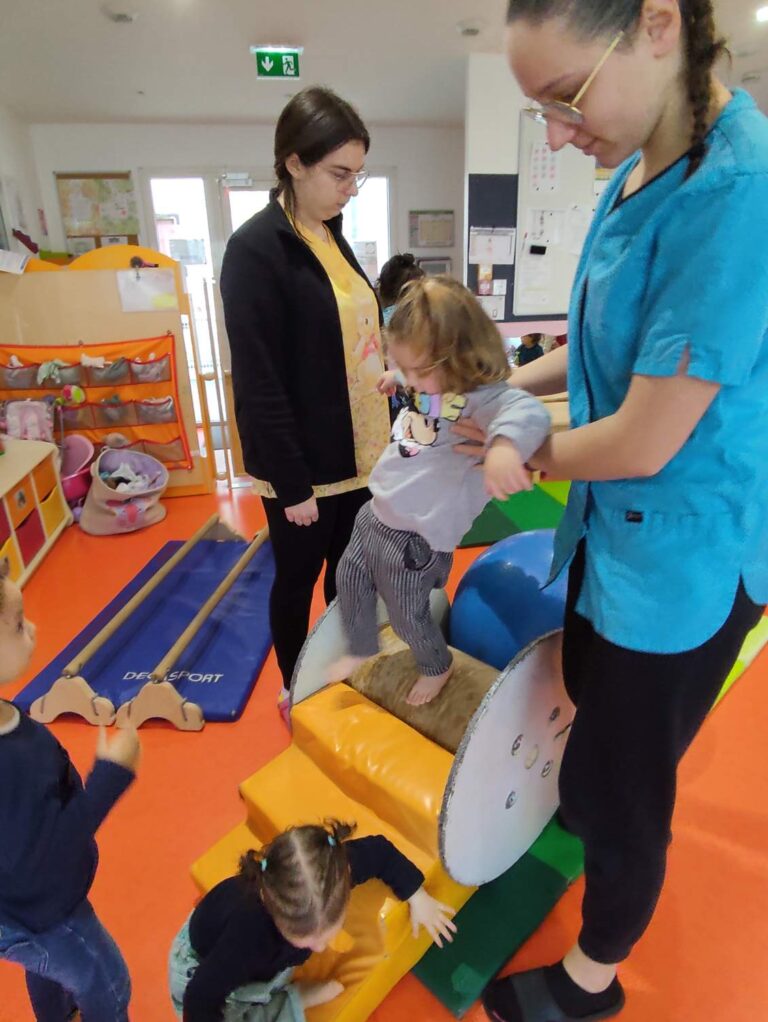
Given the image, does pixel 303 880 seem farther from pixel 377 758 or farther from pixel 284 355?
pixel 284 355

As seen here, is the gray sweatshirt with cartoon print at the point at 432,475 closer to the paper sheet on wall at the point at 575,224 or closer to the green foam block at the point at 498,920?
the green foam block at the point at 498,920

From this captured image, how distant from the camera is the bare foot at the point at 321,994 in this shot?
3.87ft

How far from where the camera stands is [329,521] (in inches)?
66.4

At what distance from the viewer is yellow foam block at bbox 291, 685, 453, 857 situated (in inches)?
52.2

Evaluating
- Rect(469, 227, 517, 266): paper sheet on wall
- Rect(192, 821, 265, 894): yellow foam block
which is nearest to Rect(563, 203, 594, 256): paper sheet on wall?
Rect(469, 227, 517, 266): paper sheet on wall

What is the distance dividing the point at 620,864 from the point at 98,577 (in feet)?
8.72

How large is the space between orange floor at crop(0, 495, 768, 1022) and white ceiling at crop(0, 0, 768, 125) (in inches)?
144

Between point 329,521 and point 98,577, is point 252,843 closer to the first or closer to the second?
point 329,521

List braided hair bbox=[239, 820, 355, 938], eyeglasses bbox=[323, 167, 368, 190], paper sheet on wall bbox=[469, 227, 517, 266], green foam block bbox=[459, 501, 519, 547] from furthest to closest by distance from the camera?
paper sheet on wall bbox=[469, 227, 517, 266] < green foam block bbox=[459, 501, 519, 547] < eyeglasses bbox=[323, 167, 368, 190] < braided hair bbox=[239, 820, 355, 938]

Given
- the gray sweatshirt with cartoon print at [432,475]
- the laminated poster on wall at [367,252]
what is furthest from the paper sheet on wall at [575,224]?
the gray sweatshirt with cartoon print at [432,475]

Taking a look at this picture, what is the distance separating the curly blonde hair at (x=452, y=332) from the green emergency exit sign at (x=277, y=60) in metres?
4.05

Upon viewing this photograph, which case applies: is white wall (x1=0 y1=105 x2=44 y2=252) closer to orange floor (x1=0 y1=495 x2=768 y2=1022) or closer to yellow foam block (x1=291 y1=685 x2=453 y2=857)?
orange floor (x1=0 y1=495 x2=768 y2=1022)

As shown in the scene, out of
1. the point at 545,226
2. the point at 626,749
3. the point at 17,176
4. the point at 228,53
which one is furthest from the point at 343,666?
the point at 17,176

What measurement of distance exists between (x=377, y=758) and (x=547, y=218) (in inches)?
167
